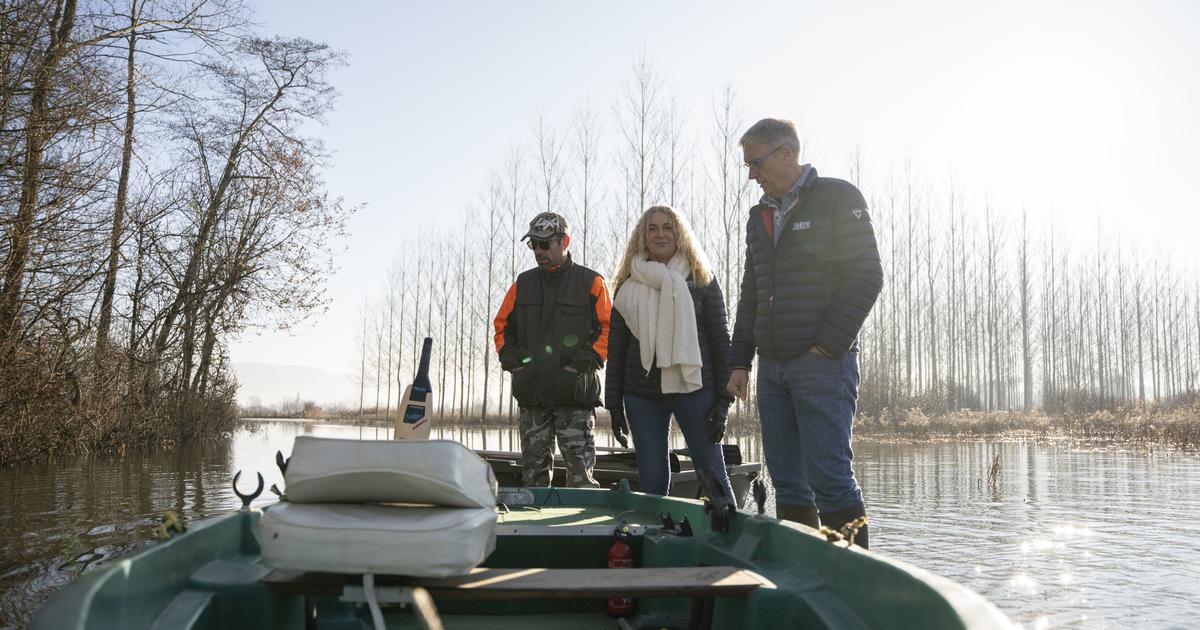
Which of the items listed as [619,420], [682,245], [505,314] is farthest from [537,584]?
[505,314]

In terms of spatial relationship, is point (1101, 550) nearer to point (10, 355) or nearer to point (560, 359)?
point (560, 359)

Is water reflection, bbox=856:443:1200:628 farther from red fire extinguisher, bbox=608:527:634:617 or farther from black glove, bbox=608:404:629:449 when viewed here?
red fire extinguisher, bbox=608:527:634:617

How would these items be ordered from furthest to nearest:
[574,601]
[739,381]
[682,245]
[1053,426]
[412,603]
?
[1053,426] < [682,245] < [739,381] < [574,601] < [412,603]

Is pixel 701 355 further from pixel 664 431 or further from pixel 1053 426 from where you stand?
pixel 1053 426

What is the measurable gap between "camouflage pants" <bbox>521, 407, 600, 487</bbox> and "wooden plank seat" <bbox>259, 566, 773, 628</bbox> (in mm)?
2780

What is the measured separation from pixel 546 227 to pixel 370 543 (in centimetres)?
316

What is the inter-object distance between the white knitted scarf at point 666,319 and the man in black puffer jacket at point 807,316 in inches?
26.8

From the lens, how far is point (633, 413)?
4.20 metres

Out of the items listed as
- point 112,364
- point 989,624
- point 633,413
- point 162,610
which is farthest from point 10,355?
point 989,624

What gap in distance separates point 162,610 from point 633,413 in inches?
106

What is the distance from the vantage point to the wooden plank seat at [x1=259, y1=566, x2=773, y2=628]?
1.73 m

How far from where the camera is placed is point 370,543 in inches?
65.0

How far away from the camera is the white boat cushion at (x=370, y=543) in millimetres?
1653

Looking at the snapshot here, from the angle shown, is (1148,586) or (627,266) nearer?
(627,266)
